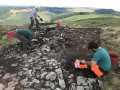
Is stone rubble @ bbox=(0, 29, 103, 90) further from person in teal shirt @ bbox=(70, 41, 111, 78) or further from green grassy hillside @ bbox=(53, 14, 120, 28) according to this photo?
green grassy hillside @ bbox=(53, 14, 120, 28)

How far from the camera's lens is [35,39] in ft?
69.1

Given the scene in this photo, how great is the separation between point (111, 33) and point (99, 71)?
1052 cm

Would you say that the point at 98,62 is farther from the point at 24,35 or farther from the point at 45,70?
the point at 24,35

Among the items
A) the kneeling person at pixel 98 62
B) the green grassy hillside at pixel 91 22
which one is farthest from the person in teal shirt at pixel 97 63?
the green grassy hillside at pixel 91 22

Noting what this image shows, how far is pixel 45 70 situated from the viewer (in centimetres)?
1545

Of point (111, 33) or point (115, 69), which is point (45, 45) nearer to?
point (115, 69)

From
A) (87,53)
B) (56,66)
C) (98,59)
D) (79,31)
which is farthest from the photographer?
(79,31)

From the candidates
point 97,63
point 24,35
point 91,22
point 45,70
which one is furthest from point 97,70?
point 91,22

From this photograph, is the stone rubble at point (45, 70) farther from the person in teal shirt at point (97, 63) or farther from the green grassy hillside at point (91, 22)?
the green grassy hillside at point (91, 22)

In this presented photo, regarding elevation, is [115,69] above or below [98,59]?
below

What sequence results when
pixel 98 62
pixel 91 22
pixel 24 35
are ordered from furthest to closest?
1. pixel 91 22
2. pixel 24 35
3. pixel 98 62

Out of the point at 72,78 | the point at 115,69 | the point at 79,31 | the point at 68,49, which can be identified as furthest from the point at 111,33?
the point at 72,78

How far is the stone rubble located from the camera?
14148 mm

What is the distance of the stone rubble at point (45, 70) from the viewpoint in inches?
557
